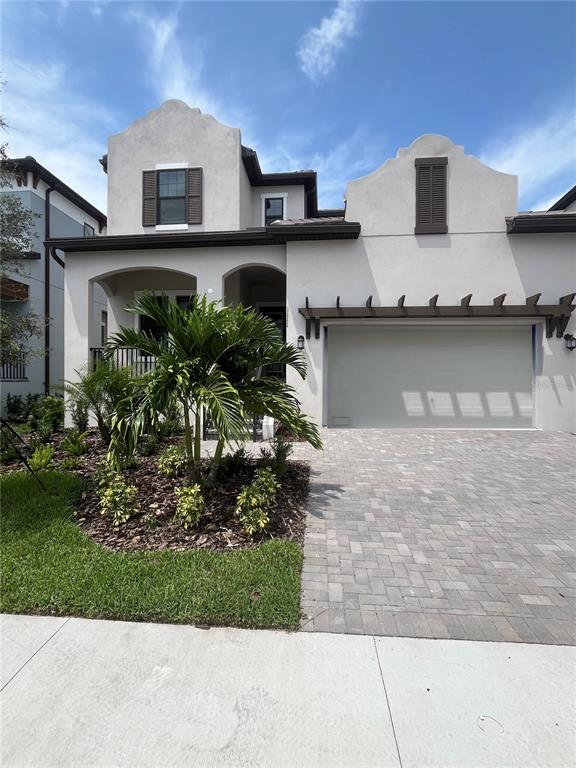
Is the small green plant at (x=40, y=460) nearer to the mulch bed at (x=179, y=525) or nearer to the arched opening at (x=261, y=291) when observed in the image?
the mulch bed at (x=179, y=525)

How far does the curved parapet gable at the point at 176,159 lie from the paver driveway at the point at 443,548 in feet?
28.5

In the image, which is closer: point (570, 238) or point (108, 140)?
point (570, 238)

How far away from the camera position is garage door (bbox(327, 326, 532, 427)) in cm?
930

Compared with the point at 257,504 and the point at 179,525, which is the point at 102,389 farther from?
the point at 257,504

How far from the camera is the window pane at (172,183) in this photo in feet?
36.8

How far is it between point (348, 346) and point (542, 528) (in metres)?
6.43

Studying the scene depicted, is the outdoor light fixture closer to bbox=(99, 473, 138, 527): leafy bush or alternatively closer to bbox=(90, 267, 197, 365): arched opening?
bbox=(99, 473, 138, 527): leafy bush

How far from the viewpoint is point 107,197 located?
37.2 feet

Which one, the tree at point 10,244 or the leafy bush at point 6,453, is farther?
the tree at point 10,244

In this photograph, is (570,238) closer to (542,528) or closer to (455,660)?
(542,528)

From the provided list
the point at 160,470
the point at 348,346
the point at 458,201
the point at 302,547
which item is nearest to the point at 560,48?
the point at 458,201

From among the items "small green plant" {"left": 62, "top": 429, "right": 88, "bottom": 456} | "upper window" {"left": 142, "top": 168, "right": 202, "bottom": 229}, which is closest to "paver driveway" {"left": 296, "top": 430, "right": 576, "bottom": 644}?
"small green plant" {"left": 62, "top": 429, "right": 88, "bottom": 456}

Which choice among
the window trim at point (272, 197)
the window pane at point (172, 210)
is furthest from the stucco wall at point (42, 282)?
the window trim at point (272, 197)

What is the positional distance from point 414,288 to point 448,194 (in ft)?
8.17
